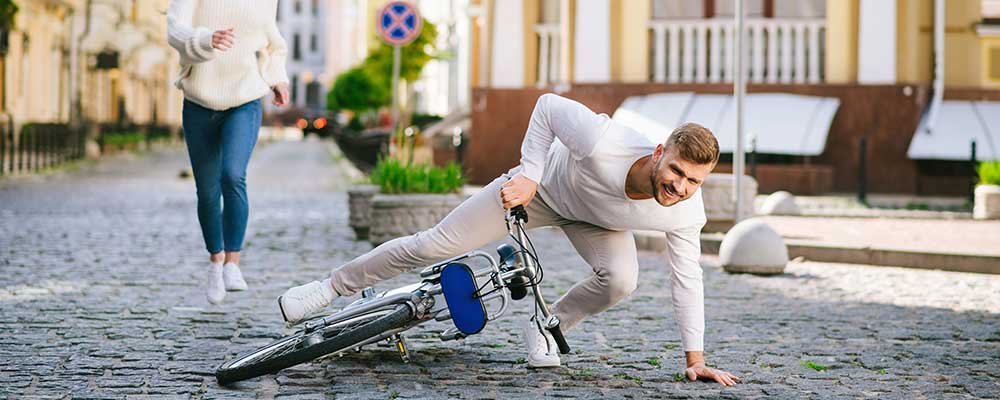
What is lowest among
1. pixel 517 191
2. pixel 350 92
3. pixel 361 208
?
pixel 350 92

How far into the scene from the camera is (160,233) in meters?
13.8

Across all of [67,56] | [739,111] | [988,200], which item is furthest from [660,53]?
[67,56]

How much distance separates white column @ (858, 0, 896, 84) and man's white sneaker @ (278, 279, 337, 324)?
1545cm

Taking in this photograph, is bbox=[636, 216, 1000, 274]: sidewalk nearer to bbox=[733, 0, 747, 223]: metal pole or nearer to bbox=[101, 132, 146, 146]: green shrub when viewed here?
bbox=[733, 0, 747, 223]: metal pole

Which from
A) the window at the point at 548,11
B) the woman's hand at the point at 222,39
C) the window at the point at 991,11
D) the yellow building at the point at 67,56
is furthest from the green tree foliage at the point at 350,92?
the woman's hand at the point at 222,39

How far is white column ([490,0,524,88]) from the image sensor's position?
23.4 metres

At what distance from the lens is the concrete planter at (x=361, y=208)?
1328 cm

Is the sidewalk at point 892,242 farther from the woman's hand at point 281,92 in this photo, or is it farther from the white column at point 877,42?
the woman's hand at point 281,92

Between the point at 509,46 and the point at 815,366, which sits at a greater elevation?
the point at 509,46

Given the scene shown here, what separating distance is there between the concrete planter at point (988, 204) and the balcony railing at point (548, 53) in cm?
871

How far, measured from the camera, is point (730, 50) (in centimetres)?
2103

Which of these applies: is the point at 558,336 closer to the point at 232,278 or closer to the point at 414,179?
the point at 232,278

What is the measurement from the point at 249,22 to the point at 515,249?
7.34ft

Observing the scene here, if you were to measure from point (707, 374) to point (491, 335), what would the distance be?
168cm
